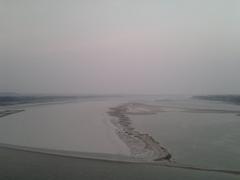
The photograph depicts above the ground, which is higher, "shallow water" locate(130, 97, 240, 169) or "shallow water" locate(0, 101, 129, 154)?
"shallow water" locate(0, 101, 129, 154)

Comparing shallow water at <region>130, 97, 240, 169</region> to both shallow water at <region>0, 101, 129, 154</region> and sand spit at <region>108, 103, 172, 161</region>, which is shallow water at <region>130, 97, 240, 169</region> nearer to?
sand spit at <region>108, 103, 172, 161</region>

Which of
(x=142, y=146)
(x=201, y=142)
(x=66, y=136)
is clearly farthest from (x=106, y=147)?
(x=201, y=142)

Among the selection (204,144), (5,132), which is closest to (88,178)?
(204,144)

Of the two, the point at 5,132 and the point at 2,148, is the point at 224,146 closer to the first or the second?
the point at 2,148

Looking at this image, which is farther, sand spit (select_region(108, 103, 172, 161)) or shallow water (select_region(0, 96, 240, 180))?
sand spit (select_region(108, 103, 172, 161))

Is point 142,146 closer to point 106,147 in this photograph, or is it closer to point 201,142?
point 106,147

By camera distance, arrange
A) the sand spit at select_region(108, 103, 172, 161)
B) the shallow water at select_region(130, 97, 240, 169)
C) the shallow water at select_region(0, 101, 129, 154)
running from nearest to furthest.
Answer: the shallow water at select_region(130, 97, 240, 169) → the sand spit at select_region(108, 103, 172, 161) → the shallow water at select_region(0, 101, 129, 154)

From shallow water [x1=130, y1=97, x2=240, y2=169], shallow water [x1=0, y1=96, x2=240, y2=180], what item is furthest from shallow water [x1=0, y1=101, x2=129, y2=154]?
shallow water [x1=130, y1=97, x2=240, y2=169]

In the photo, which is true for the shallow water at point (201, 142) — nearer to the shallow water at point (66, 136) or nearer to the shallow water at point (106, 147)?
the shallow water at point (106, 147)

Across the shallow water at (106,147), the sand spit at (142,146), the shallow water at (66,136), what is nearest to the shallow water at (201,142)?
the shallow water at (106,147)

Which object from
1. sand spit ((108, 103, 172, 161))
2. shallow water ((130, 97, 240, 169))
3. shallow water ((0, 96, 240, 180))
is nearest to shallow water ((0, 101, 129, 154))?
shallow water ((0, 96, 240, 180))

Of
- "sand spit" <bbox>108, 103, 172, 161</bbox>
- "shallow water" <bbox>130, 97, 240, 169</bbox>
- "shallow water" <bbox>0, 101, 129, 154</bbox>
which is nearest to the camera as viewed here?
"shallow water" <bbox>130, 97, 240, 169</bbox>
